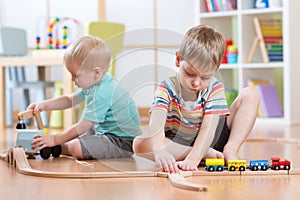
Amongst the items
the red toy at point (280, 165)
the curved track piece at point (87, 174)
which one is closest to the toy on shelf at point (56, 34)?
the curved track piece at point (87, 174)

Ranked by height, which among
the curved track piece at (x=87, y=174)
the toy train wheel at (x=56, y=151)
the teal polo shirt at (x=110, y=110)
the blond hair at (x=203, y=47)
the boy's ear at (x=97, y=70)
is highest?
the blond hair at (x=203, y=47)

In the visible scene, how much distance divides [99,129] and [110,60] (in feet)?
0.97

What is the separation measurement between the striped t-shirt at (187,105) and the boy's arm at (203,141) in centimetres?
2

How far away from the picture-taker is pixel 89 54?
1.90 meters

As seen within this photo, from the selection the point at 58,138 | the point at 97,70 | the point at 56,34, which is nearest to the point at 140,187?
the point at 97,70

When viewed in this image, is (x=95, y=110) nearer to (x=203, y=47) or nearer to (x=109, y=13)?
(x=203, y=47)

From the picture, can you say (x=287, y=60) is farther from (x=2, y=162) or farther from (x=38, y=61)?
(x=2, y=162)

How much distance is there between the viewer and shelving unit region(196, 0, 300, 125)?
3.75 m

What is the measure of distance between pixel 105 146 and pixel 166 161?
1.39 ft

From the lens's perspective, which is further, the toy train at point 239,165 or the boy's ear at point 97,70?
the boy's ear at point 97,70

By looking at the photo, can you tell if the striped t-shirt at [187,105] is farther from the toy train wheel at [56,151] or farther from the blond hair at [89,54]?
the toy train wheel at [56,151]

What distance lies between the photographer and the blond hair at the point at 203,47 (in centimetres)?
159

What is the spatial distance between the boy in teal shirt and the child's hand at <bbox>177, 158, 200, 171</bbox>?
25cm

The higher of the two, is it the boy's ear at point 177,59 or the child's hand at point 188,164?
the boy's ear at point 177,59
